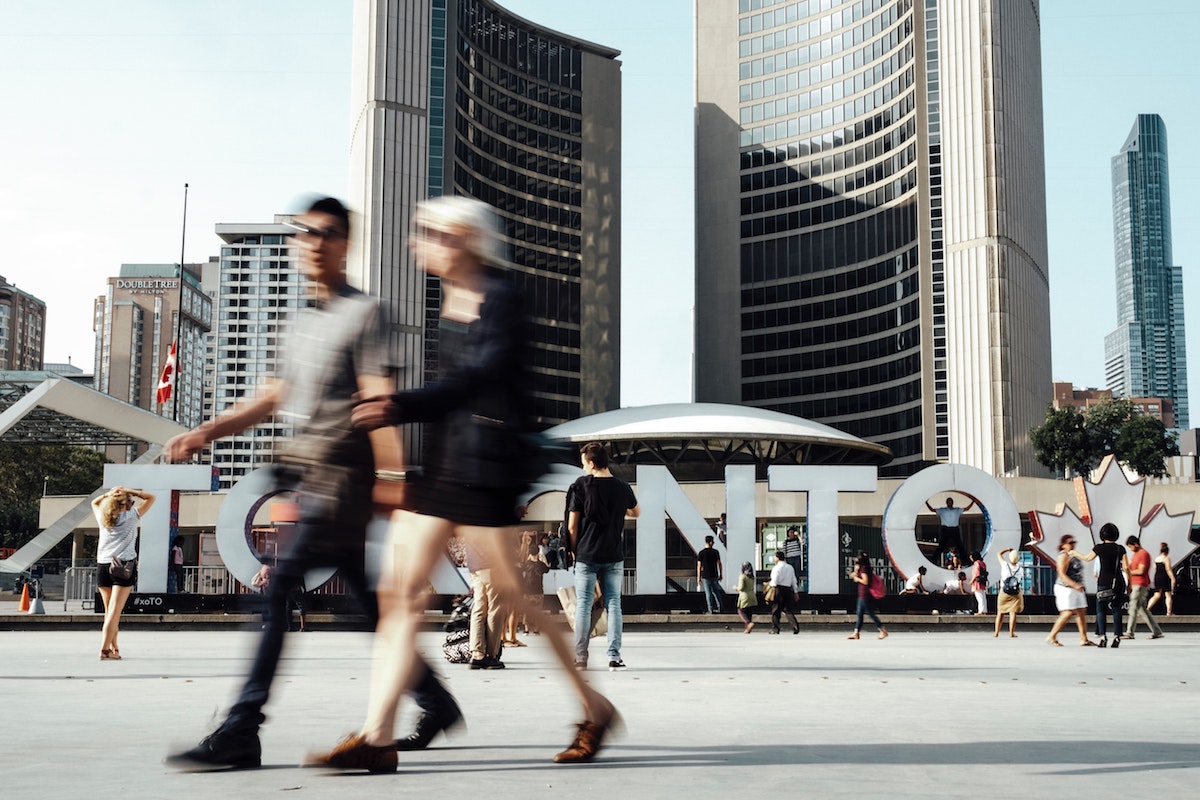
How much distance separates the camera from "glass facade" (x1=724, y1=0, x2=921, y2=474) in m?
91.5

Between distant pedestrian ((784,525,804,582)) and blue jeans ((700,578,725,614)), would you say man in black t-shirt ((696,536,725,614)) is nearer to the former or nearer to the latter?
blue jeans ((700,578,725,614))

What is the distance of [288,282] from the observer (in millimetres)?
177875

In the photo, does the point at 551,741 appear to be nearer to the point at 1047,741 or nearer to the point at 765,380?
the point at 1047,741

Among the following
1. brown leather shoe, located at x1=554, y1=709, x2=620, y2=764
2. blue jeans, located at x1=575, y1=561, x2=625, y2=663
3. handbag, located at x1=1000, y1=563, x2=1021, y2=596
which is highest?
blue jeans, located at x1=575, y1=561, x2=625, y2=663

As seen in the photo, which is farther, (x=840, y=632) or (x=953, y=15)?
(x=953, y=15)

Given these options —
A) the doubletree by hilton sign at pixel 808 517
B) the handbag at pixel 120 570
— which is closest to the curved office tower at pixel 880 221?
the doubletree by hilton sign at pixel 808 517

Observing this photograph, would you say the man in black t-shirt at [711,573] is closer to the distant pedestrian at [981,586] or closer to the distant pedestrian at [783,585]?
the distant pedestrian at [783,585]

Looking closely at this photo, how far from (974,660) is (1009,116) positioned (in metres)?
77.9

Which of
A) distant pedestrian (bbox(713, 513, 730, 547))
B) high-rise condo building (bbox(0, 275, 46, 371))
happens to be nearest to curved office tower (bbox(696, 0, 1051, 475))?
distant pedestrian (bbox(713, 513, 730, 547))

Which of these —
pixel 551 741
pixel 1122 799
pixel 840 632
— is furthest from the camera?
pixel 840 632

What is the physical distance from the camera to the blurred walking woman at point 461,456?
3.92 m

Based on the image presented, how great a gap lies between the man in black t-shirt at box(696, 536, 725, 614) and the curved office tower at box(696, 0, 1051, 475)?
5681 cm

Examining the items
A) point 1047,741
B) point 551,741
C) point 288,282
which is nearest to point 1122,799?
point 1047,741

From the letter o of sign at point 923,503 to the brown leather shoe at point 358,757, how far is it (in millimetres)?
20859
